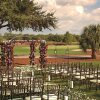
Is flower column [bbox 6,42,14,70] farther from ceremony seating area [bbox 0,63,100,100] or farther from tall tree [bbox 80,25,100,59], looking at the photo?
tall tree [bbox 80,25,100,59]

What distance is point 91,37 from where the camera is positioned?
4616cm

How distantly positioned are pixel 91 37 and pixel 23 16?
9590 mm

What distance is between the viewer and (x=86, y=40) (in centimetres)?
4684

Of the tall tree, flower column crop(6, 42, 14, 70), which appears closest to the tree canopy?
the tall tree

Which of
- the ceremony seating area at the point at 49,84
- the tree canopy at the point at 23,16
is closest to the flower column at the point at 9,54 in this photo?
the ceremony seating area at the point at 49,84

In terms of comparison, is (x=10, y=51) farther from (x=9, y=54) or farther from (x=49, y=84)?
(x=49, y=84)

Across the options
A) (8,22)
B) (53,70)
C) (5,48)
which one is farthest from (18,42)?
(8,22)

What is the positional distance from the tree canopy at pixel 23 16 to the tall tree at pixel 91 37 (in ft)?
14.4

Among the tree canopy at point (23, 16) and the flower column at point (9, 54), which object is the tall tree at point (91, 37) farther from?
the flower column at point (9, 54)

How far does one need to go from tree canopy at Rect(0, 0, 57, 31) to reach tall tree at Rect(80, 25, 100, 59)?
440cm

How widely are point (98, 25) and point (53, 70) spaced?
73.6 feet

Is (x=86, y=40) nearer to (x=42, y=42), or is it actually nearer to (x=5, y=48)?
(x=42, y=42)

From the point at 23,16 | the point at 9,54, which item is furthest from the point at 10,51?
the point at 23,16

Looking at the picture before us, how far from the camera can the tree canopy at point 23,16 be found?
1718 inches
